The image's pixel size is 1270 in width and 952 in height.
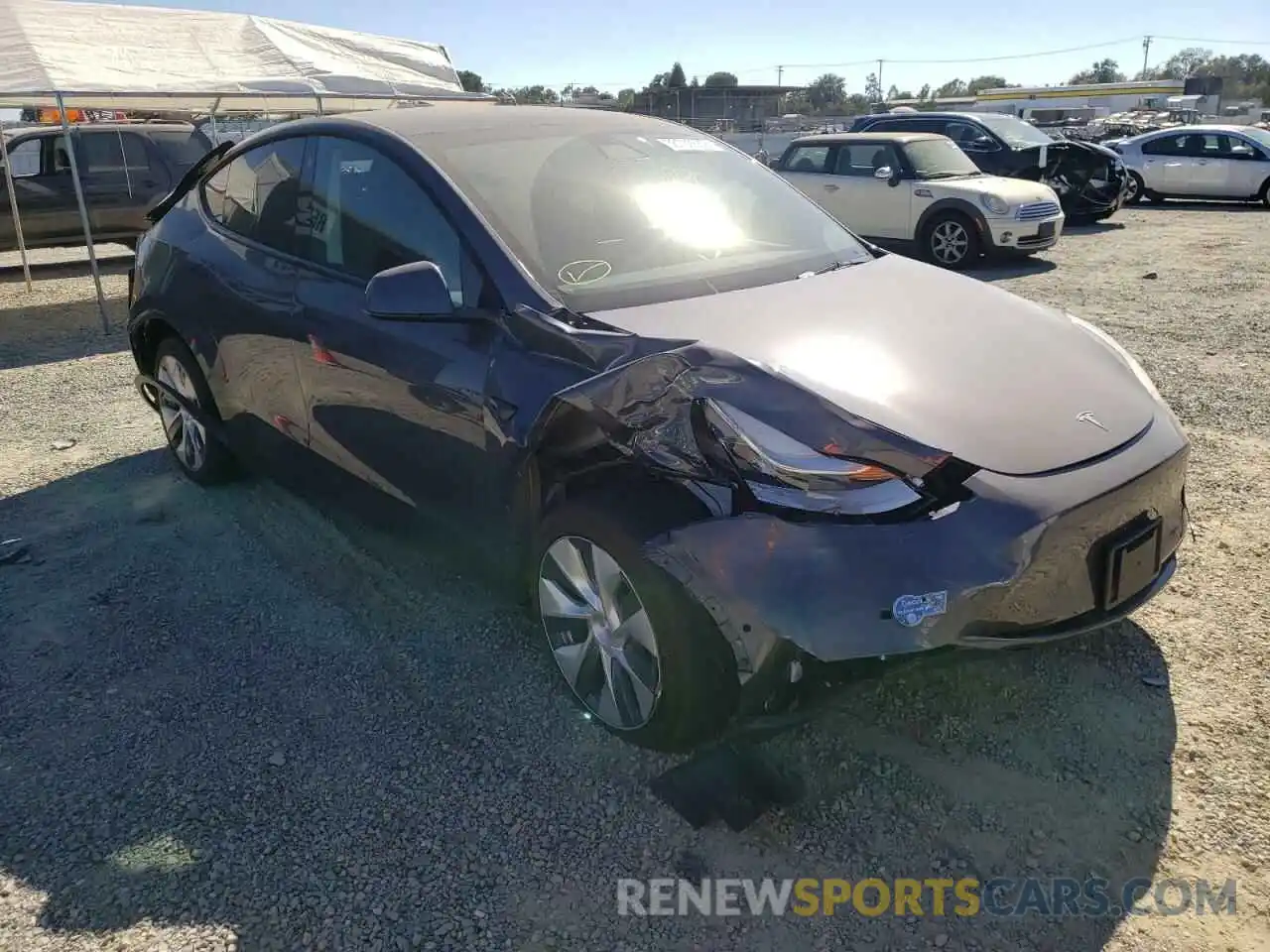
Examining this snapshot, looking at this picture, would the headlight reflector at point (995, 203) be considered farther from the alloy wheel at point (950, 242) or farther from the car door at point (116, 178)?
the car door at point (116, 178)

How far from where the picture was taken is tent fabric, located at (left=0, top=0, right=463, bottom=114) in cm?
884

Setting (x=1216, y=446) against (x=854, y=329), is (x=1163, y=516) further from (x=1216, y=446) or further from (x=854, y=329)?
(x=1216, y=446)

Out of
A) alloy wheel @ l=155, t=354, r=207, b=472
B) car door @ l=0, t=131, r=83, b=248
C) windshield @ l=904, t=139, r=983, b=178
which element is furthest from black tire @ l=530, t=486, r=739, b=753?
car door @ l=0, t=131, r=83, b=248

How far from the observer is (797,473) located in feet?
7.70

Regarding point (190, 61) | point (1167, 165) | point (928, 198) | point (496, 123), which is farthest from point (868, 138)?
point (496, 123)

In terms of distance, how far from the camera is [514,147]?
3465mm

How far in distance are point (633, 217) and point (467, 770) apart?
1.91m

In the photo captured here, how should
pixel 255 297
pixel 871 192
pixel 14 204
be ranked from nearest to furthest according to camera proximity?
pixel 255 297, pixel 14 204, pixel 871 192

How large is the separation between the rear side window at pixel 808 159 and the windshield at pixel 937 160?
1.24 metres

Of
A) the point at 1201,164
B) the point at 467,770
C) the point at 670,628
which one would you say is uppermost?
the point at 1201,164

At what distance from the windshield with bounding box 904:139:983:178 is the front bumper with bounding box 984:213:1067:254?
4.02 ft

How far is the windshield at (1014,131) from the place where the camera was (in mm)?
14180

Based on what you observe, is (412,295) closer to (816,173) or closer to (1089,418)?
(1089,418)

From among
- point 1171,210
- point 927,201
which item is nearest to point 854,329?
point 927,201
